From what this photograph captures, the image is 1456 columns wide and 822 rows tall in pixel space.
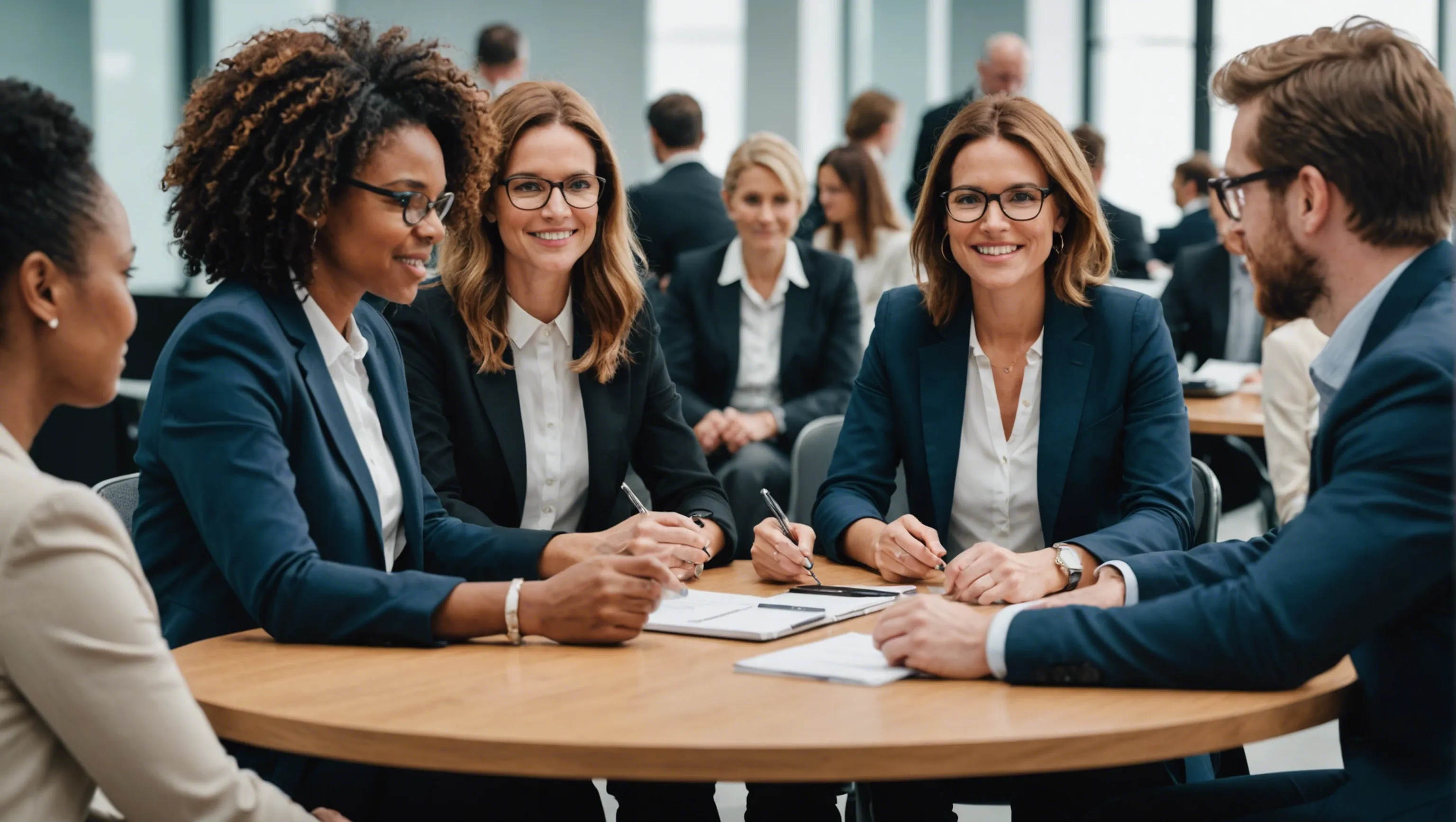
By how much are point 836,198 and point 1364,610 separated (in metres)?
4.80

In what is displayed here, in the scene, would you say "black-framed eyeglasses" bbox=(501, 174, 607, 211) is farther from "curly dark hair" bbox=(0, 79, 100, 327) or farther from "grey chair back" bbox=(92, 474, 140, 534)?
"curly dark hair" bbox=(0, 79, 100, 327)

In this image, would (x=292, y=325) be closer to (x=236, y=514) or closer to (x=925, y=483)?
(x=236, y=514)

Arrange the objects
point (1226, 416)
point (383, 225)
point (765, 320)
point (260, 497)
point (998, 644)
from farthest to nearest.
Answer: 1. point (765, 320)
2. point (1226, 416)
3. point (383, 225)
4. point (260, 497)
5. point (998, 644)

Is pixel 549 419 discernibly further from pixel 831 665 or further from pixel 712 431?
pixel 712 431

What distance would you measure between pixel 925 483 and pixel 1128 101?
10.6 meters

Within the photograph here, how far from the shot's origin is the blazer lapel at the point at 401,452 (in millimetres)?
2049

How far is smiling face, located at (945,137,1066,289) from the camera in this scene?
244 cm

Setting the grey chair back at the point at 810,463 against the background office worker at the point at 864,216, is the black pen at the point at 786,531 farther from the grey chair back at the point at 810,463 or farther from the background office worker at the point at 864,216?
the background office worker at the point at 864,216

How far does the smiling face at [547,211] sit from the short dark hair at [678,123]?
3510mm

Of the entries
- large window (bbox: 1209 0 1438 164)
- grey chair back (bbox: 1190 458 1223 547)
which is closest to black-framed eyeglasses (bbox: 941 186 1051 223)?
grey chair back (bbox: 1190 458 1223 547)

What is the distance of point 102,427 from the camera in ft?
16.3

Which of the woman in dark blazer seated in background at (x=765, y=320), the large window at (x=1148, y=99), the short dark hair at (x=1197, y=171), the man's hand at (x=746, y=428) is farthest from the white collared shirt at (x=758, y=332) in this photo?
the large window at (x=1148, y=99)

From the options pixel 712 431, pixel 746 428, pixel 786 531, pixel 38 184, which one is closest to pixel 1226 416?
pixel 746 428

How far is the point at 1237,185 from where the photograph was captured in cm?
174
